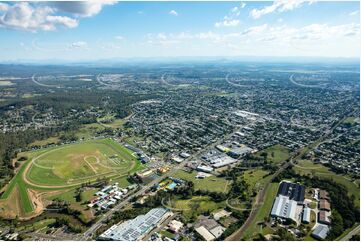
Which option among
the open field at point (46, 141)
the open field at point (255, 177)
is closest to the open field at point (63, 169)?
the open field at point (46, 141)

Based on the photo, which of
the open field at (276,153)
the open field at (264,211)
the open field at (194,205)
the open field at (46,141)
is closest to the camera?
the open field at (264,211)

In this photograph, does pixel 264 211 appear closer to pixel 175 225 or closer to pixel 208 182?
pixel 208 182

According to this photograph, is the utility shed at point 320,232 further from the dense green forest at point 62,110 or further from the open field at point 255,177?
the dense green forest at point 62,110

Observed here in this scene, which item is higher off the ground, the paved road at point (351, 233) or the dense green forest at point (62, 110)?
the paved road at point (351, 233)

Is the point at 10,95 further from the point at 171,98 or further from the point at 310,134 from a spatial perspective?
the point at 310,134

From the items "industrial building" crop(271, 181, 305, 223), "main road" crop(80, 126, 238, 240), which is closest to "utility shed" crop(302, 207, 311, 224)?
"industrial building" crop(271, 181, 305, 223)

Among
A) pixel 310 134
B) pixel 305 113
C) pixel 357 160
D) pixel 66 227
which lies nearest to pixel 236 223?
pixel 66 227

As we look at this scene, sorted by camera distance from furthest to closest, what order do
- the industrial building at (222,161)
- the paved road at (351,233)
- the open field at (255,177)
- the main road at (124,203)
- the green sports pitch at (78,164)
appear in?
the industrial building at (222,161)
the green sports pitch at (78,164)
the open field at (255,177)
the main road at (124,203)
the paved road at (351,233)
